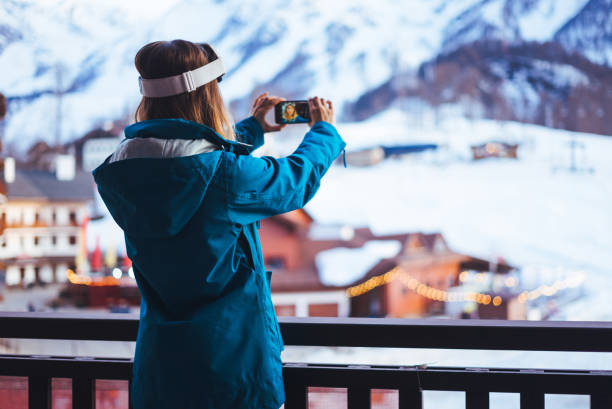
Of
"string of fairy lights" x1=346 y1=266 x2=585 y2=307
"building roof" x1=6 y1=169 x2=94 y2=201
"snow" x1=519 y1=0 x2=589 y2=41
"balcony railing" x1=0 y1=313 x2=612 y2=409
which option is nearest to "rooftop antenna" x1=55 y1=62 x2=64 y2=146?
"building roof" x1=6 y1=169 x2=94 y2=201

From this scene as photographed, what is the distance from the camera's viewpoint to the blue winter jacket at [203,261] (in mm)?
641

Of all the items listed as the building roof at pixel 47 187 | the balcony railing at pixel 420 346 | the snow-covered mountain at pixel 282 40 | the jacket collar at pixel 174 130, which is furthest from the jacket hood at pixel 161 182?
the snow-covered mountain at pixel 282 40

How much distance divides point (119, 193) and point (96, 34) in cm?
1511

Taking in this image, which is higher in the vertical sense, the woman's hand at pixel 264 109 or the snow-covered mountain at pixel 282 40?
the snow-covered mountain at pixel 282 40

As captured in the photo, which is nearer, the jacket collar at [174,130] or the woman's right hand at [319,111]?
the jacket collar at [174,130]

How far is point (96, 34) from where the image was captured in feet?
47.3

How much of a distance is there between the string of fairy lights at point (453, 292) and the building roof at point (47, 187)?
18.9 feet

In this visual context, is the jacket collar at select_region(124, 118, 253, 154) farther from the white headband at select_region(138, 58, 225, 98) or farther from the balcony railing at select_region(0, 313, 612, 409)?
the balcony railing at select_region(0, 313, 612, 409)

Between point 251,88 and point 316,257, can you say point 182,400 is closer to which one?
point 316,257

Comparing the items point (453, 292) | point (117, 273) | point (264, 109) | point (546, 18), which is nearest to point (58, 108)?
point (117, 273)

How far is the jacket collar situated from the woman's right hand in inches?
6.8

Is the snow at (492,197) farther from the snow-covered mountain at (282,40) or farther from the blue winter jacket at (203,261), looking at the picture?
the blue winter jacket at (203,261)

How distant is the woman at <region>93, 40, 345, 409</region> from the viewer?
2.11ft

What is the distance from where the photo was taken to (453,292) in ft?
40.8
